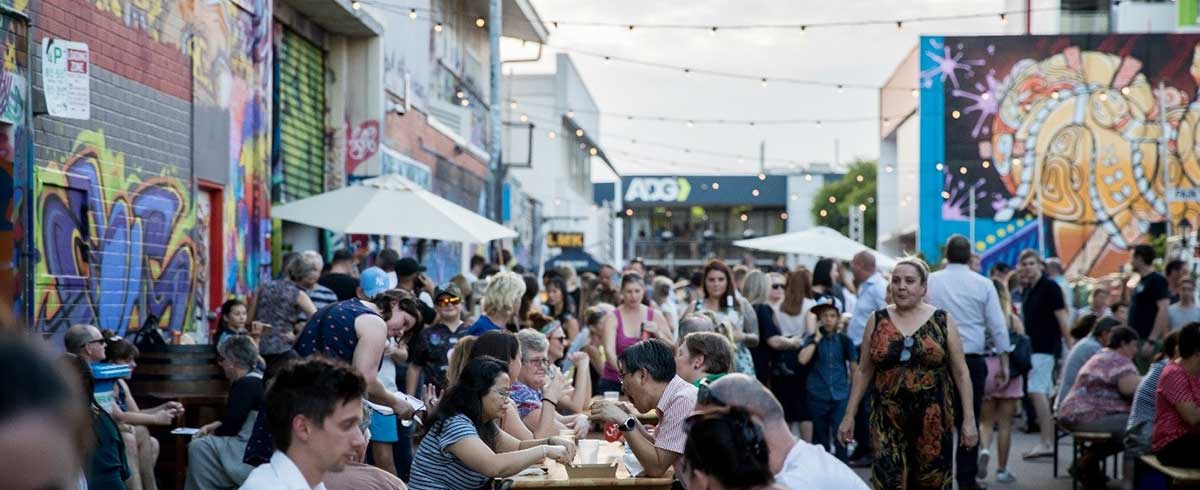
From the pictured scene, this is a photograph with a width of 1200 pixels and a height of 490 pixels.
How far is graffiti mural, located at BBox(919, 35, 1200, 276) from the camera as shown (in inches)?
2167

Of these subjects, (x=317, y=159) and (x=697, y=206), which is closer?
(x=317, y=159)

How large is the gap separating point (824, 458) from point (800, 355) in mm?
8103

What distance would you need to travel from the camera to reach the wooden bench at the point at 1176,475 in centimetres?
781

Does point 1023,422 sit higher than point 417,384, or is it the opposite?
point 417,384

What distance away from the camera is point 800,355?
12508 millimetres

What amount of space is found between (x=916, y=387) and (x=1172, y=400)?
1578mm

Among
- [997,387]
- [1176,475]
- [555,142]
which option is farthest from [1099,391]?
[555,142]

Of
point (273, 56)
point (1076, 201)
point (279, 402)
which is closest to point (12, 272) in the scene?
point (279, 402)

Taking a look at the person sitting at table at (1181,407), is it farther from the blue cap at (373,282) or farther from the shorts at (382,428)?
the blue cap at (373,282)

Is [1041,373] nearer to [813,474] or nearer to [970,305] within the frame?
[970,305]

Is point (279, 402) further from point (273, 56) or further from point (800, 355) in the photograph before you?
point (273, 56)

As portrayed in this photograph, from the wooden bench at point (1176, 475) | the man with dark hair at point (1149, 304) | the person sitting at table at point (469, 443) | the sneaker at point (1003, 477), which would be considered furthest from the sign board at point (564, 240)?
the person sitting at table at point (469, 443)

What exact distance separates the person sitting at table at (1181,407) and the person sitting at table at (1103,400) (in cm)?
211

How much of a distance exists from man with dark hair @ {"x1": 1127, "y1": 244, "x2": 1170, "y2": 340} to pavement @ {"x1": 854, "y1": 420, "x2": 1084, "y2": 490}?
1.40 meters
